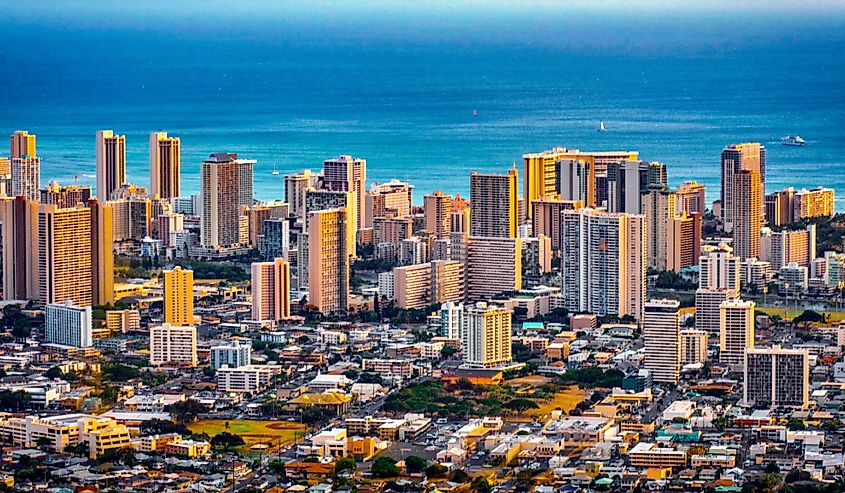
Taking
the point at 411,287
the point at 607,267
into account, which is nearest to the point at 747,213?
the point at 607,267

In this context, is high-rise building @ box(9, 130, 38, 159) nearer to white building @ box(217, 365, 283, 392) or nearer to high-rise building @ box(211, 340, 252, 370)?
high-rise building @ box(211, 340, 252, 370)

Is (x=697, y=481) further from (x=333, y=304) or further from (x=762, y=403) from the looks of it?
(x=333, y=304)

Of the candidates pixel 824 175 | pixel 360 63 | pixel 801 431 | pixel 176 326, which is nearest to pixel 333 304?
pixel 176 326

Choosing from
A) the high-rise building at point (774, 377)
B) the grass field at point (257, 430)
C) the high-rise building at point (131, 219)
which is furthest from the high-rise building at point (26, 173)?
the high-rise building at point (774, 377)

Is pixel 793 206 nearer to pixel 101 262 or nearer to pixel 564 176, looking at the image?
pixel 564 176

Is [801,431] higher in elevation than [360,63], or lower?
lower

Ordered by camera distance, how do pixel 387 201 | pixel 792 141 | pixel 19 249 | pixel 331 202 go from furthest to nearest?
pixel 792 141
pixel 387 201
pixel 331 202
pixel 19 249

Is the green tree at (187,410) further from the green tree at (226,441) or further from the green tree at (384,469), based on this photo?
the green tree at (384,469)

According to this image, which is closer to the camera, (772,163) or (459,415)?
(459,415)
